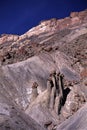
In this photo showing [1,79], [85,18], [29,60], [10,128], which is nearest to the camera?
[10,128]

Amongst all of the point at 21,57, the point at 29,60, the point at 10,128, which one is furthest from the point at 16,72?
the point at 10,128

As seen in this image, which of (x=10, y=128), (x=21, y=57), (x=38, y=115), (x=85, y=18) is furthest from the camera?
(x=85, y=18)

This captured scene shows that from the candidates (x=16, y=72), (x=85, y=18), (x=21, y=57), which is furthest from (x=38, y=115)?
(x=85, y=18)

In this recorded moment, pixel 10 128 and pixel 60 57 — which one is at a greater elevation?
pixel 60 57

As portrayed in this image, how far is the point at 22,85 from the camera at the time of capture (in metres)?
37.8

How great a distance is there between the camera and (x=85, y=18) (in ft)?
606

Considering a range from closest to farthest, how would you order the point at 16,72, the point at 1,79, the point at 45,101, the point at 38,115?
1. the point at 38,115
2. the point at 45,101
3. the point at 1,79
4. the point at 16,72

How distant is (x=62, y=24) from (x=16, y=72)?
156 meters

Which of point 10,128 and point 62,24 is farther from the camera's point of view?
point 62,24

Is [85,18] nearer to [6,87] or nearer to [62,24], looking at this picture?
[62,24]

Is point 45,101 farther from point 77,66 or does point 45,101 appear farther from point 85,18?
point 85,18

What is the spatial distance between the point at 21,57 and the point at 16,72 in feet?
31.0

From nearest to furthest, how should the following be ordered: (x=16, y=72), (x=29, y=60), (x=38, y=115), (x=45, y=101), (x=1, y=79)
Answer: (x=38, y=115) < (x=45, y=101) < (x=1, y=79) < (x=16, y=72) < (x=29, y=60)

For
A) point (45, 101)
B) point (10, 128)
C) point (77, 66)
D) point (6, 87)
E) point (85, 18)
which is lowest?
point (10, 128)
